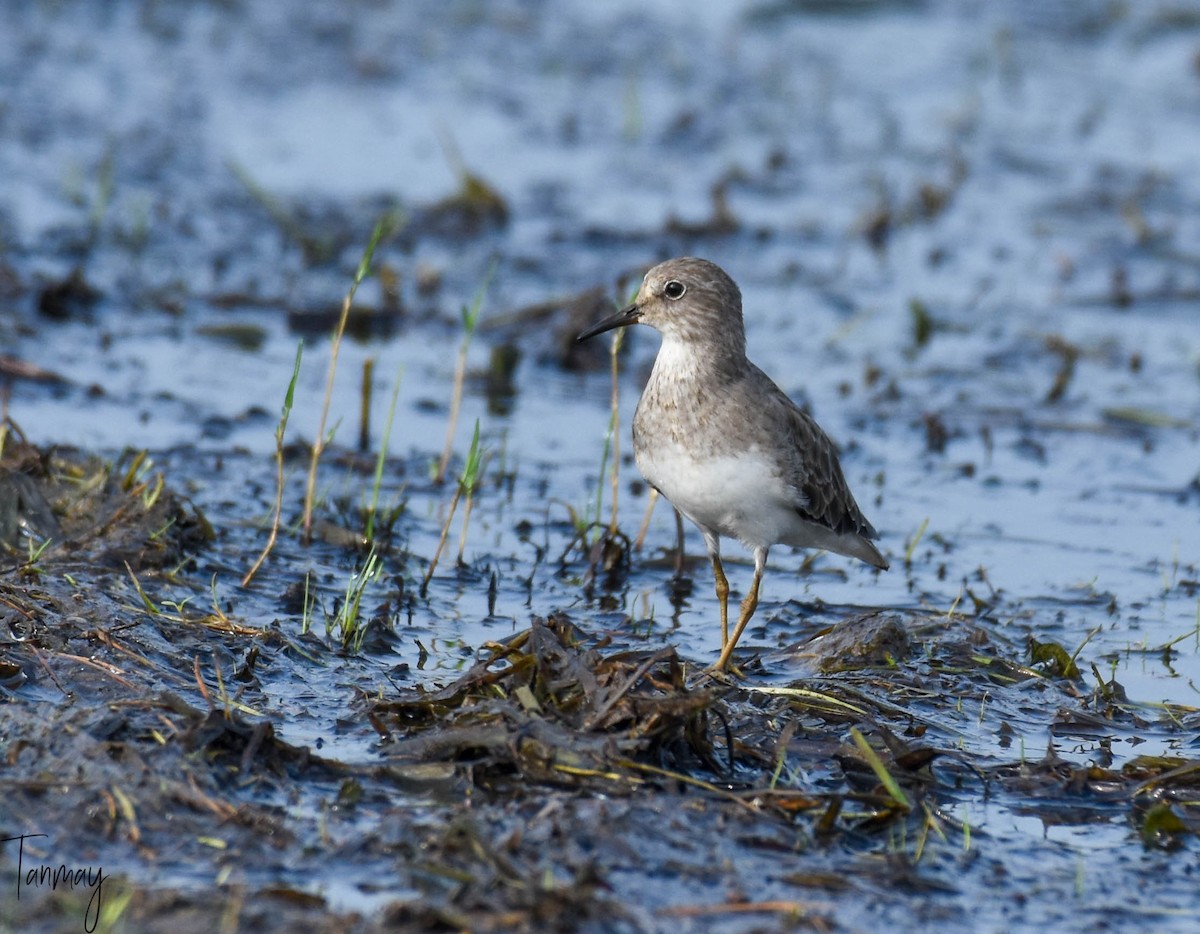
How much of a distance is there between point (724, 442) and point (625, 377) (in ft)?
12.9

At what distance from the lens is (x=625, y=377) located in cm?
1016

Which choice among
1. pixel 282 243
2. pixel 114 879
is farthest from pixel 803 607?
pixel 282 243

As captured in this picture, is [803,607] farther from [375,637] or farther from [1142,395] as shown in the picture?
[1142,395]

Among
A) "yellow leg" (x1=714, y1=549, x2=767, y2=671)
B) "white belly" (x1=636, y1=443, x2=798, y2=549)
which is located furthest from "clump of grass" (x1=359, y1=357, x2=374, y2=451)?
"yellow leg" (x1=714, y1=549, x2=767, y2=671)

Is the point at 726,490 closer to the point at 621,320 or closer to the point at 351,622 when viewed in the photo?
the point at 621,320

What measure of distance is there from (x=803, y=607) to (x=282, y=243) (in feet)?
18.8

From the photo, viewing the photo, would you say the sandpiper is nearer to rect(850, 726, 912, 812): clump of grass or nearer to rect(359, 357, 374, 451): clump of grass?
rect(850, 726, 912, 812): clump of grass

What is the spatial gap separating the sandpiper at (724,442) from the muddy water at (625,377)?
49cm

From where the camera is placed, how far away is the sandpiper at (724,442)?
625 cm

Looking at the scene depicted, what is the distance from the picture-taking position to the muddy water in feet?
15.8

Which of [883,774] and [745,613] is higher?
[745,613]
